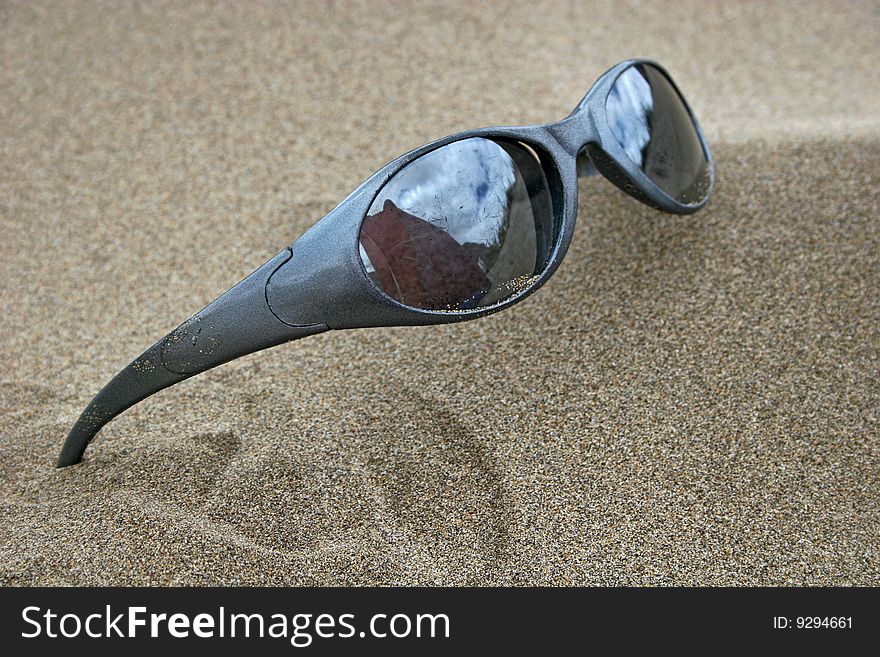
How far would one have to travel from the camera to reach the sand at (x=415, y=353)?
0.72 m

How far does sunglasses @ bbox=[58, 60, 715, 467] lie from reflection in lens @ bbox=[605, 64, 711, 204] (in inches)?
1.0

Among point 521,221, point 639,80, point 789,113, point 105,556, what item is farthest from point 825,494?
point 789,113

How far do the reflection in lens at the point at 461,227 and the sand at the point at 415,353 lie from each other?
15 centimetres

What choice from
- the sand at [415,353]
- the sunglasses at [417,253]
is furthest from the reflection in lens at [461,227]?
the sand at [415,353]

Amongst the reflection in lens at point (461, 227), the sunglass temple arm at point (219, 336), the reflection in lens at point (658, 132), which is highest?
the reflection in lens at point (658, 132)

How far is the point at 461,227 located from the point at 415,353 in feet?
0.68

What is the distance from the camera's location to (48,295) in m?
1.02

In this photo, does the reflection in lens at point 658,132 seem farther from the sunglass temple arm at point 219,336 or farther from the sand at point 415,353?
the sunglass temple arm at point 219,336

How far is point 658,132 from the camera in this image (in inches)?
36.9

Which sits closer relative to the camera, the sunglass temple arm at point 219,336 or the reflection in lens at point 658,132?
the sunglass temple arm at point 219,336

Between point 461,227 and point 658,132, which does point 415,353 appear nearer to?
point 461,227

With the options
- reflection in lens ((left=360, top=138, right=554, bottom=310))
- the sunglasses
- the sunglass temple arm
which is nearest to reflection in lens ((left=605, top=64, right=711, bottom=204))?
the sunglasses

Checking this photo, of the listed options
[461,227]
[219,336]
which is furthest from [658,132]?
[219,336]

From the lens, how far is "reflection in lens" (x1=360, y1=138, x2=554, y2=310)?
0.70 metres
